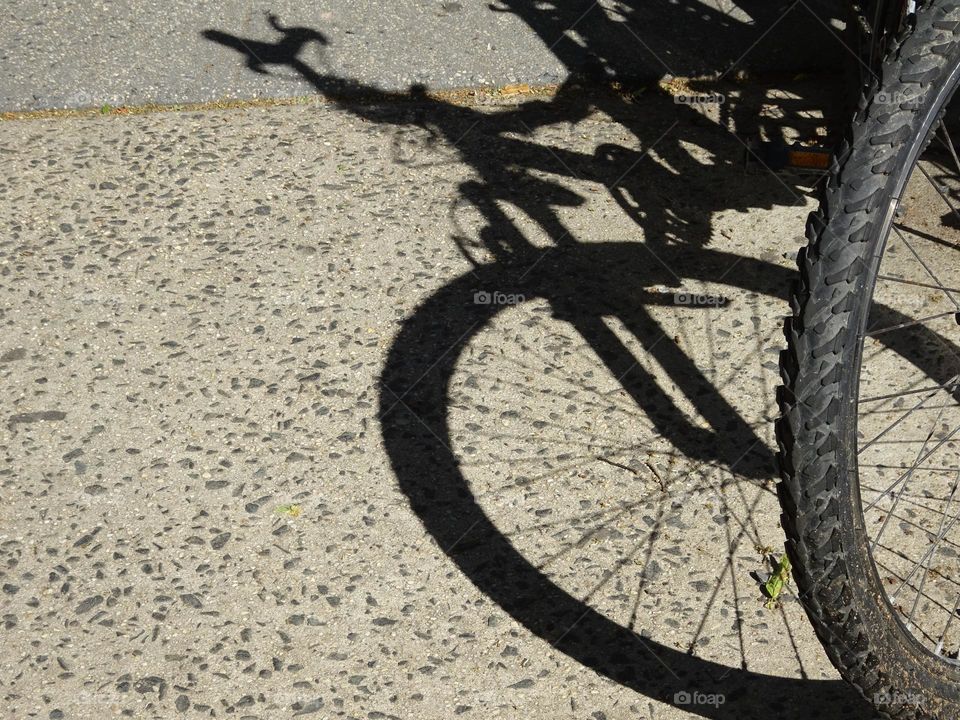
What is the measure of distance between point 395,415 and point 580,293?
0.87m

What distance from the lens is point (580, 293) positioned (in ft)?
13.4

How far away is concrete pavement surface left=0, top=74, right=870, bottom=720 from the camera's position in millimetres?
2984

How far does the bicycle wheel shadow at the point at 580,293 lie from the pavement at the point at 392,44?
0.10 meters

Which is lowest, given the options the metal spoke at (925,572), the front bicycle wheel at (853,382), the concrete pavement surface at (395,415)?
the concrete pavement surface at (395,415)

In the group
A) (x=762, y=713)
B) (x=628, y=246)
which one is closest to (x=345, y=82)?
(x=628, y=246)

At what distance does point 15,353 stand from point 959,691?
305cm

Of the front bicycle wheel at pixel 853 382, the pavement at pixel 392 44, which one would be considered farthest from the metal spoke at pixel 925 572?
the pavement at pixel 392 44

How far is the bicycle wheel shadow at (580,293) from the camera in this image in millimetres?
3006

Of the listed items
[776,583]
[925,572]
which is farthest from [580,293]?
[925,572]

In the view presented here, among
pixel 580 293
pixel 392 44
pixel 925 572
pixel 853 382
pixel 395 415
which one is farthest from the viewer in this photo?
pixel 392 44

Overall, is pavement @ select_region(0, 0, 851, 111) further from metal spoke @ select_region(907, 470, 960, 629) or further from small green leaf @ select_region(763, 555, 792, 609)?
small green leaf @ select_region(763, 555, 792, 609)

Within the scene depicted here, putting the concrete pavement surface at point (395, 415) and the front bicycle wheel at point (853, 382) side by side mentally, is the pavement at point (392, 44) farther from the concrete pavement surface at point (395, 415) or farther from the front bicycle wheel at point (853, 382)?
the front bicycle wheel at point (853, 382)

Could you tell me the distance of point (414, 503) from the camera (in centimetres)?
339

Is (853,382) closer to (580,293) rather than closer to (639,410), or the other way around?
(639,410)
